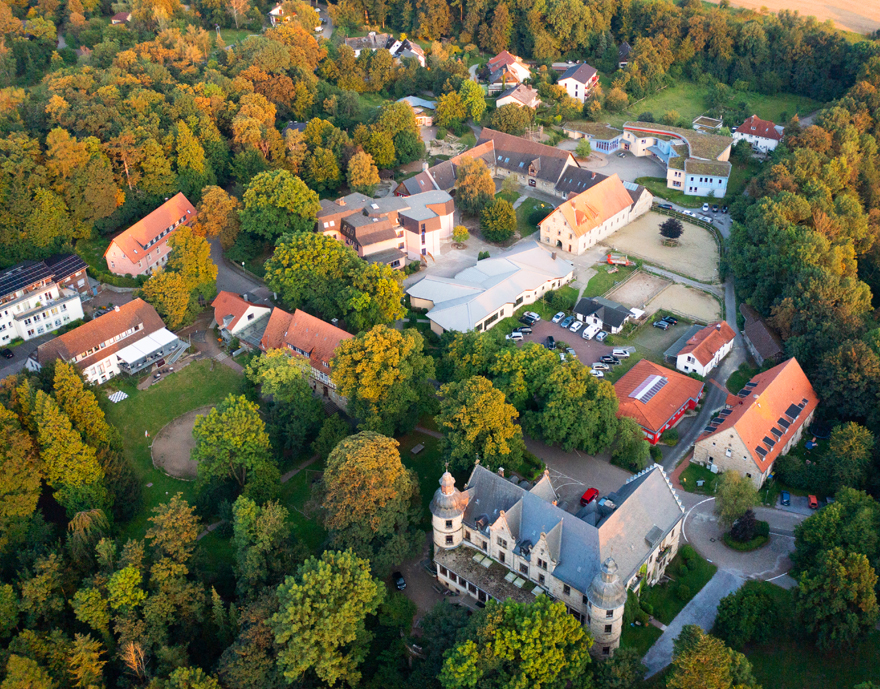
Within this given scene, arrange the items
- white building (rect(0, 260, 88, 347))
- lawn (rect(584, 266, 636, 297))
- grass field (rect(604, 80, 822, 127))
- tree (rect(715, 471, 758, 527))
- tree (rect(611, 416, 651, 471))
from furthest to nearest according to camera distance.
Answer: grass field (rect(604, 80, 822, 127)), lawn (rect(584, 266, 636, 297)), white building (rect(0, 260, 88, 347)), tree (rect(611, 416, 651, 471)), tree (rect(715, 471, 758, 527))

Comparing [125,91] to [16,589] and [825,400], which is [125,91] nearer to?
[16,589]

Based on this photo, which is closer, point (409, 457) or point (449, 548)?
point (449, 548)

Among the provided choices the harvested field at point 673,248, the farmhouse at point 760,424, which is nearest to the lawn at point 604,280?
the harvested field at point 673,248

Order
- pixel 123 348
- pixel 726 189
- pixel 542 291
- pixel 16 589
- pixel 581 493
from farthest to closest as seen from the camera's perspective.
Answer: pixel 726 189, pixel 542 291, pixel 123 348, pixel 581 493, pixel 16 589

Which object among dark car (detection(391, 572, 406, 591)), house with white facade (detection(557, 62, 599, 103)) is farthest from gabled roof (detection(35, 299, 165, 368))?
house with white facade (detection(557, 62, 599, 103))

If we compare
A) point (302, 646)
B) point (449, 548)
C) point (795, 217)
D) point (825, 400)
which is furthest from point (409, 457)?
point (795, 217)

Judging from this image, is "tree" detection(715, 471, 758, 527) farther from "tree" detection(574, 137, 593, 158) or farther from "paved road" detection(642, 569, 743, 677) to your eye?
"tree" detection(574, 137, 593, 158)

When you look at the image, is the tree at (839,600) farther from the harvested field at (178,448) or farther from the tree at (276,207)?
the tree at (276,207)
